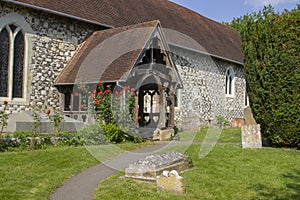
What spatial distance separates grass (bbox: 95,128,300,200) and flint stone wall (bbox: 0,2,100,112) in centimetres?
721

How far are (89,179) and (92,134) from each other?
158 inches

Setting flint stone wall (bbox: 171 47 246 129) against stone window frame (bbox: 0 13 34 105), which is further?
flint stone wall (bbox: 171 47 246 129)

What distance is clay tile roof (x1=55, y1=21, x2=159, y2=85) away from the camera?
12898 millimetres

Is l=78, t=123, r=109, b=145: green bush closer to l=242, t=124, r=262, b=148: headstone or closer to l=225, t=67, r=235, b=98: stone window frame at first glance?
l=242, t=124, r=262, b=148: headstone

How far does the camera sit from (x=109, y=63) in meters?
13.3

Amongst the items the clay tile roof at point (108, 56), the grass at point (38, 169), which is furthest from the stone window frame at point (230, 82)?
the grass at point (38, 169)

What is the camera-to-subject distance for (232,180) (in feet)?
23.8

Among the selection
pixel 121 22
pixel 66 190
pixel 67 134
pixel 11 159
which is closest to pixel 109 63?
pixel 67 134

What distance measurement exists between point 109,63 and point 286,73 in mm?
6324

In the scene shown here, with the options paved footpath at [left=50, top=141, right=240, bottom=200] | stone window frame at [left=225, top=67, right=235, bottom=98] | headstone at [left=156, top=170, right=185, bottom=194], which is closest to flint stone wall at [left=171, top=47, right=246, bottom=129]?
stone window frame at [left=225, top=67, right=235, bottom=98]

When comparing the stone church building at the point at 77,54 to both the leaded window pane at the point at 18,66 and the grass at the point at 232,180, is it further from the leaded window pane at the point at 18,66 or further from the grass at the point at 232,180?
the grass at the point at 232,180

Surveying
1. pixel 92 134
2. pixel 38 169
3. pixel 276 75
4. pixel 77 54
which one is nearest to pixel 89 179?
pixel 38 169

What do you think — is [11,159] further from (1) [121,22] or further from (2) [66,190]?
(1) [121,22]

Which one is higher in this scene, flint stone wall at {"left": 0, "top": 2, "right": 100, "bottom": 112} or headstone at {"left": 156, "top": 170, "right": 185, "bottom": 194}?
flint stone wall at {"left": 0, "top": 2, "right": 100, "bottom": 112}
